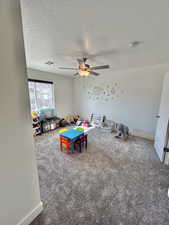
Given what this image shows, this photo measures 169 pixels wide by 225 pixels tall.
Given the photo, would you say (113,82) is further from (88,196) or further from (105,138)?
(88,196)

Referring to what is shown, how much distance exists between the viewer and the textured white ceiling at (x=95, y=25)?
1.09m

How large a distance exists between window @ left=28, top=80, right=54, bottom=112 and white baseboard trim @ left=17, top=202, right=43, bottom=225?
3.26 meters

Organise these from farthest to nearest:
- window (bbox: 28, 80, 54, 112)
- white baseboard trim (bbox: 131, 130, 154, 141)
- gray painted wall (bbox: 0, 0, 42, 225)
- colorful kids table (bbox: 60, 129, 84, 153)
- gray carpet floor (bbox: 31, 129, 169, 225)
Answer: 1. window (bbox: 28, 80, 54, 112)
2. white baseboard trim (bbox: 131, 130, 154, 141)
3. colorful kids table (bbox: 60, 129, 84, 153)
4. gray carpet floor (bbox: 31, 129, 169, 225)
5. gray painted wall (bbox: 0, 0, 42, 225)

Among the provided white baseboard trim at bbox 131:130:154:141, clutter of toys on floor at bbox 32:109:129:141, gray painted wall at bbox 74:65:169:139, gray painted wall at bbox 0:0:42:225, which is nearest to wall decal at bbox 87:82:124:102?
gray painted wall at bbox 74:65:169:139

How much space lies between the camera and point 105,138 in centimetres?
344

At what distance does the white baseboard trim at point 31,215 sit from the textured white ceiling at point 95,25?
236 cm

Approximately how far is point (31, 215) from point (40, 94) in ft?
12.1

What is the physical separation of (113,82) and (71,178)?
3.50 m

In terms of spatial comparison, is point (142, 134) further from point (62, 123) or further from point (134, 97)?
point (62, 123)

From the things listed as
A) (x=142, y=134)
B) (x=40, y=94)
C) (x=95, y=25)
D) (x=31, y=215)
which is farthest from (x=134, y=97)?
(x=31, y=215)

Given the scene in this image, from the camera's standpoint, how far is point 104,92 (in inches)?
168

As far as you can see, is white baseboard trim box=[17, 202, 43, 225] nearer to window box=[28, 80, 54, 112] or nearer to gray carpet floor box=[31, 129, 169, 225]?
gray carpet floor box=[31, 129, 169, 225]

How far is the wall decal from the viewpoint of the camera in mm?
3939

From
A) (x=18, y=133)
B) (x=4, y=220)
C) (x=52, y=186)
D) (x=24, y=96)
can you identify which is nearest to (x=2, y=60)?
(x=24, y=96)
